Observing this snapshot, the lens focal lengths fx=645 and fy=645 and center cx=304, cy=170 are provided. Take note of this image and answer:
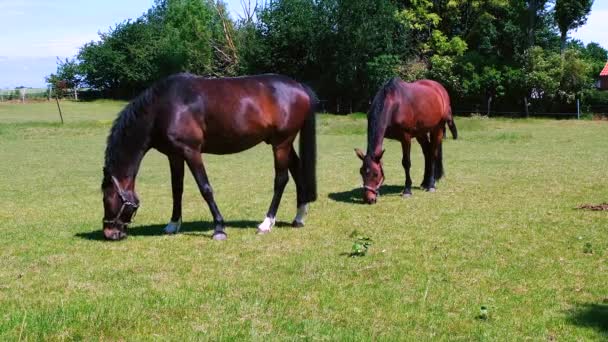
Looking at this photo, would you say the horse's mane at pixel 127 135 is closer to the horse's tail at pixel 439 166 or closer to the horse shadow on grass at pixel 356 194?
the horse shadow on grass at pixel 356 194

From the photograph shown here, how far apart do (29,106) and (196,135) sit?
191 feet

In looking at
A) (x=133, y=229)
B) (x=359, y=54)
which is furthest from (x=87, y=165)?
(x=359, y=54)

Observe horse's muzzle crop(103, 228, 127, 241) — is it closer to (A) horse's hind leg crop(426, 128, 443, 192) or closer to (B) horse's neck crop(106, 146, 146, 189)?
(B) horse's neck crop(106, 146, 146, 189)

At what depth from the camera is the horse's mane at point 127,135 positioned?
8258 mm

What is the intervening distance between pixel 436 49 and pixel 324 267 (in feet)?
150

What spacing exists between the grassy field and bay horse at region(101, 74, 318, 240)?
510 millimetres

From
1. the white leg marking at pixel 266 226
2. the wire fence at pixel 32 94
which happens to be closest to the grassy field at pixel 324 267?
the white leg marking at pixel 266 226

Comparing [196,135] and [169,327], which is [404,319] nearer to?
[169,327]

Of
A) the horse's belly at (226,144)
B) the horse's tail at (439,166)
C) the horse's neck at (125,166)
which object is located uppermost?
the horse's belly at (226,144)

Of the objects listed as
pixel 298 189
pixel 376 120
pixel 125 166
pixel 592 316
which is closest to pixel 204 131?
pixel 125 166

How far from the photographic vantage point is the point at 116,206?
824 centimetres

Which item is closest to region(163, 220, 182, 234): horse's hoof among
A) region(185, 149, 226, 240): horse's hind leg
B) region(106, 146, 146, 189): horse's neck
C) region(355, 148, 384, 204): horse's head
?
region(185, 149, 226, 240): horse's hind leg

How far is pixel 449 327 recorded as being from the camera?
16.3ft

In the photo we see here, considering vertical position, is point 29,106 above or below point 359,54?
below
